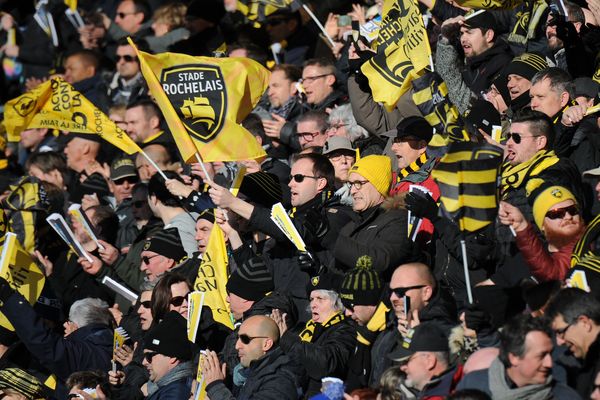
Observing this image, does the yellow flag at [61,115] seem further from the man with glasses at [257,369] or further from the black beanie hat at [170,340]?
the man with glasses at [257,369]

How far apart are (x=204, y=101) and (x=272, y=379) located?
3.10 metres

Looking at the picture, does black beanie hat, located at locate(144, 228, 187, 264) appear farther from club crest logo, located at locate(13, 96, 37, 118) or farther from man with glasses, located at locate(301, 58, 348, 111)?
club crest logo, located at locate(13, 96, 37, 118)

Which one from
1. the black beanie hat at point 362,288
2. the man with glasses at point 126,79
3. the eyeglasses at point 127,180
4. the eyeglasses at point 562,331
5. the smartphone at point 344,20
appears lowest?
the man with glasses at point 126,79

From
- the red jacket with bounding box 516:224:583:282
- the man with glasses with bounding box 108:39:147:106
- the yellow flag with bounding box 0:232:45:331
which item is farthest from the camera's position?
the man with glasses with bounding box 108:39:147:106

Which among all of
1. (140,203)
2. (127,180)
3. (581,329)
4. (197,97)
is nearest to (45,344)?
(197,97)

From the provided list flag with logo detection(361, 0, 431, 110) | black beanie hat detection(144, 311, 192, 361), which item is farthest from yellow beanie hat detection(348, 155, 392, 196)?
black beanie hat detection(144, 311, 192, 361)

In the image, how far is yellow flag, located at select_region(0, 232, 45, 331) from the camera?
12.3 metres

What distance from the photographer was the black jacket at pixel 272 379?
9.27 meters

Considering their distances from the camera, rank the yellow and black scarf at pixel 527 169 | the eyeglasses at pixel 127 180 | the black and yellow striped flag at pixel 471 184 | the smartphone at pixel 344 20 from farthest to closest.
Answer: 1. the smartphone at pixel 344 20
2. the eyeglasses at pixel 127 180
3. the yellow and black scarf at pixel 527 169
4. the black and yellow striped flag at pixel 471 184

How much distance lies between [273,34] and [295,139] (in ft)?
11.3

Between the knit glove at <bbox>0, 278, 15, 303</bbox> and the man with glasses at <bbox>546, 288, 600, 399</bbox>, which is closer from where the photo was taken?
the man with glasses at <bbox>546, 288, 600, 399</bbox>

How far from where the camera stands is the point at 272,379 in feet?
30.7

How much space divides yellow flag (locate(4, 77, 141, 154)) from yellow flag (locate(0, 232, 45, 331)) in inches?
52.9

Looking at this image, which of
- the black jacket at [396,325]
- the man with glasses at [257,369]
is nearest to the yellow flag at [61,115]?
the man with glasses at [257,369]
